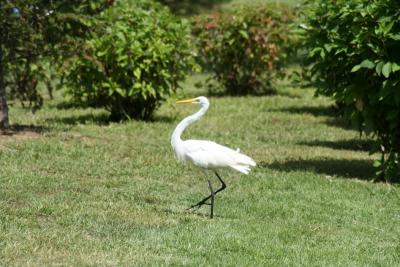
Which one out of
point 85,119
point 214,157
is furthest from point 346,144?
point 214,157

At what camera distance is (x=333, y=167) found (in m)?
10.4

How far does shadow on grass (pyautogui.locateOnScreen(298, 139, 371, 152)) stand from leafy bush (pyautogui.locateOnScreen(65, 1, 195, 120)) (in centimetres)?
259

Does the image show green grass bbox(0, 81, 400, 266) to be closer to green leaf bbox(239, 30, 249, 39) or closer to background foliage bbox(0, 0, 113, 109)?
background foliage bbox(0, 0, 113, 109)

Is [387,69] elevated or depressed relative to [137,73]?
elevated

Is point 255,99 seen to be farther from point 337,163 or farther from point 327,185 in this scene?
point 327,185

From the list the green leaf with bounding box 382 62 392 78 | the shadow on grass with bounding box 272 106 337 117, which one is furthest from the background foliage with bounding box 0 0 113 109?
the shadow on grass with bounding box 272 106 337 117

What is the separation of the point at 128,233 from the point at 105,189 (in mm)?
1752

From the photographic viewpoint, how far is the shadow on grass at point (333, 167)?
10.0 metres

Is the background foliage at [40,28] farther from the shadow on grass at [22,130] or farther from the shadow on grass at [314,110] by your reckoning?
the shadow on grass at [314,110]

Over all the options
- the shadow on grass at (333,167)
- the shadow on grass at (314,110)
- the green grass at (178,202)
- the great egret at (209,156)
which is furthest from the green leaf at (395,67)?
the shadow on grass at (314,110)

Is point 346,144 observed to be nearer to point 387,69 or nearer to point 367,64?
point 367,64

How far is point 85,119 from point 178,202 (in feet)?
19.5

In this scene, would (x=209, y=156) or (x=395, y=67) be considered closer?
(x=209, y=156)

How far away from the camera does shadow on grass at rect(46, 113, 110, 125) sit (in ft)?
44.0
